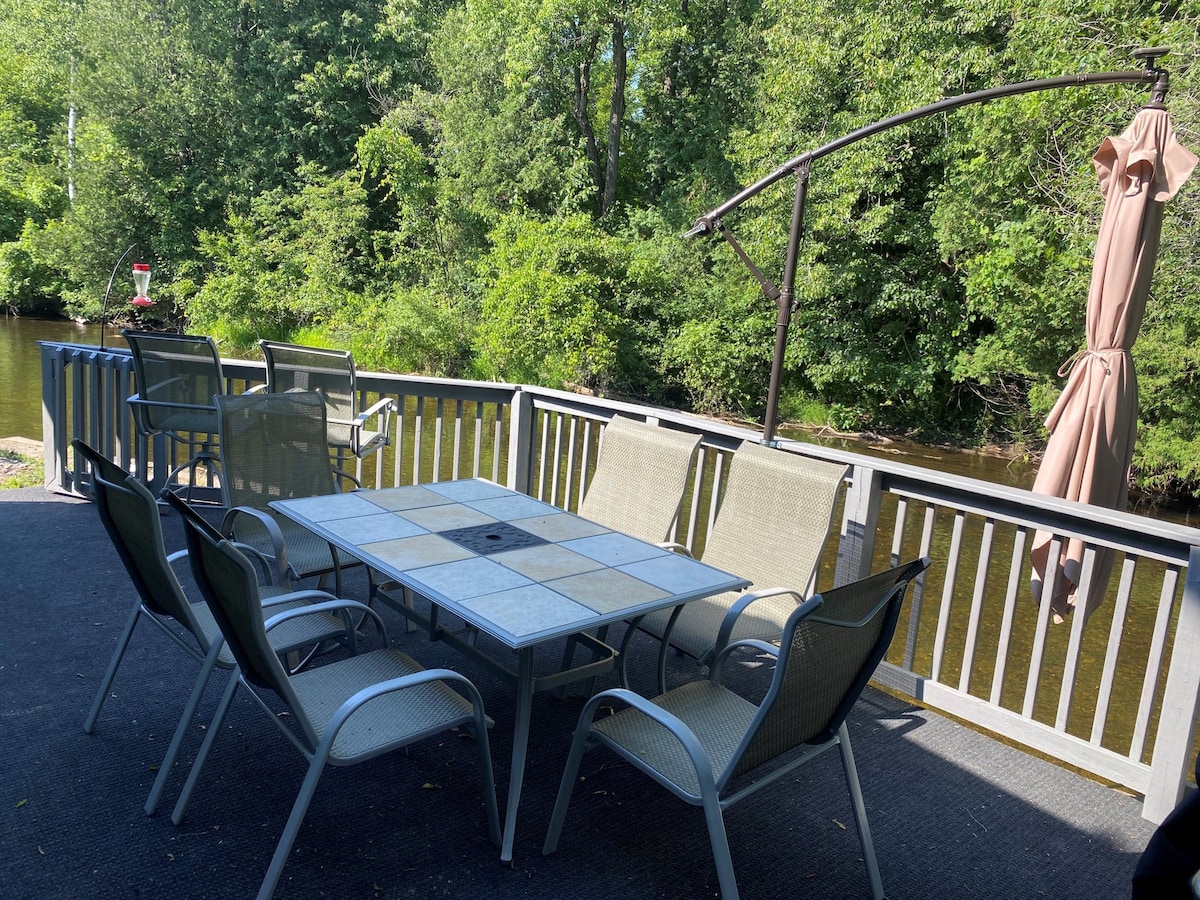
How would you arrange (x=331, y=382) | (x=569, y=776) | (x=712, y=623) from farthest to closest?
(x=331, y=382), (x=712, y=623), (x=569, y=776)

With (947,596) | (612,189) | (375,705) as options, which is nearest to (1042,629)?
(947,596)

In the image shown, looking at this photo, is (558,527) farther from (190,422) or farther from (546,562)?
(190,422)

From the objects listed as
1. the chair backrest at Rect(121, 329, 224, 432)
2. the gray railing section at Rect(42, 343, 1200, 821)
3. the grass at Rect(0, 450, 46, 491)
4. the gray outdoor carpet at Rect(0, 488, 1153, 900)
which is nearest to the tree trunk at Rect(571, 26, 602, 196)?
the gray railing section at Rect(42, 343, 1200, 821)

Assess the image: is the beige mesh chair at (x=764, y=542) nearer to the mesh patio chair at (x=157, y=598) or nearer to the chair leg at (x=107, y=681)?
the mesh patio chair at (x=157, y=598)

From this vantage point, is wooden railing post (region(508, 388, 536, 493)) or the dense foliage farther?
the dense foliage

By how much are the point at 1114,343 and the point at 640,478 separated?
2.03 meters

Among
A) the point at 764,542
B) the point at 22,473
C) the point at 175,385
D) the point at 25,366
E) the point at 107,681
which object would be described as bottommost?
the point at 25,366

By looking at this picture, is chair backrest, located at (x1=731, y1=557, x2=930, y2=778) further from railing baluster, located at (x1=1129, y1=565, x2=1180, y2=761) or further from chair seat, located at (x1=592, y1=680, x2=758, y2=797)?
railing baluster, located at (x1=1129, y1=565, x2=1180, y2=761)

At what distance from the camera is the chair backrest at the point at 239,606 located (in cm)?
193

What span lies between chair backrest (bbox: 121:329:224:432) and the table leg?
11.4 ft

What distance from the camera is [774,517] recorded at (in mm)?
3377

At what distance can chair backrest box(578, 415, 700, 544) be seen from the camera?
3.59 m

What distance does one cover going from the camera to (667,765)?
208cm

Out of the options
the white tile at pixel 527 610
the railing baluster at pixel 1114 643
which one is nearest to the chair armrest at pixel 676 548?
the white tile at pixel 527 610
